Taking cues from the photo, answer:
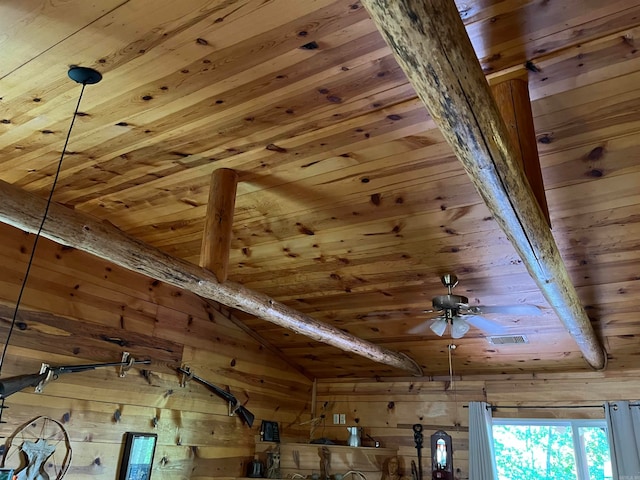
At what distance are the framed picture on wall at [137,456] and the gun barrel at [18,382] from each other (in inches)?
36.4

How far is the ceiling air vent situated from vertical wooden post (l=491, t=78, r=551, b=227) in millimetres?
2512

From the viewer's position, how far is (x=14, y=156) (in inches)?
114

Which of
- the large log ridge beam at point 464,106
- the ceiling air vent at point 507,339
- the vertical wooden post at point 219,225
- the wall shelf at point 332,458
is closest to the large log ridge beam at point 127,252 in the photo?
the vertical wooden post at point 219,225

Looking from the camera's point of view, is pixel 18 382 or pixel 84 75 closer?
pixel 84 75

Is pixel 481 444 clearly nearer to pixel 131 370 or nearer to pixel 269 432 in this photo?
pixel 269 432

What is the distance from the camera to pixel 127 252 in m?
2.43

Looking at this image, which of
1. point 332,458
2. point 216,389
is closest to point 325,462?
point 332,458

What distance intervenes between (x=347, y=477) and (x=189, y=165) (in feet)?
12.3

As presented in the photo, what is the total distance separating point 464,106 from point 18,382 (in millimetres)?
3329

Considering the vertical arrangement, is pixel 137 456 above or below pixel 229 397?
below

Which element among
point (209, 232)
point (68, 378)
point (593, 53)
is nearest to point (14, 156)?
point (209, 232)

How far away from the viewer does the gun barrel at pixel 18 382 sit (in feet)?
10.3

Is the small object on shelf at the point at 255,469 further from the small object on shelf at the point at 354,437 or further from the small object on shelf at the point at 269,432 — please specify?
the small object on shelf at the point at 354,437

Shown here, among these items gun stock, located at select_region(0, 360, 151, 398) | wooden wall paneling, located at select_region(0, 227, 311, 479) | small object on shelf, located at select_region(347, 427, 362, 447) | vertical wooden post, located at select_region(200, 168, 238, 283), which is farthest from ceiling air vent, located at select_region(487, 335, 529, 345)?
gun stock, located at select_region(0, 360, 151, 398)
